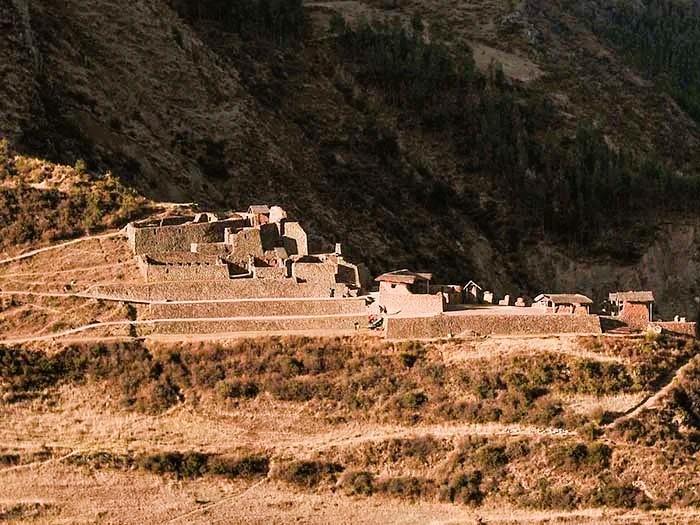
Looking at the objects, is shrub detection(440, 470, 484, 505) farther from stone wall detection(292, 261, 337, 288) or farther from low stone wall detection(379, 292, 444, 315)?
stone wall detection(292, 261, 337, 288)

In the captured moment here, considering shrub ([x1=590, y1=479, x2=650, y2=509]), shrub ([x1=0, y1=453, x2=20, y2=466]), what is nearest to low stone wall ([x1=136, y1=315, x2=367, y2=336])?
shrub ([x1=0, y1=453, x2=20, y2=466])

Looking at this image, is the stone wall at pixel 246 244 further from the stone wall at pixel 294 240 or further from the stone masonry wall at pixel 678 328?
the stone masonry wall at pixel 678 328

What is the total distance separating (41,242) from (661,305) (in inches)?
1570

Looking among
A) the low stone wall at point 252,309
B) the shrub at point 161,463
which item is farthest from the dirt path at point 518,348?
the shrub at point 161,463

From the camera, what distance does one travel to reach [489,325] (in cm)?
4538

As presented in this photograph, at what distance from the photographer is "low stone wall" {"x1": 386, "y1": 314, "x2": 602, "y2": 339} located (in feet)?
148

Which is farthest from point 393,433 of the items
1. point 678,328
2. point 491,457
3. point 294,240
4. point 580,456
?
point 678,328

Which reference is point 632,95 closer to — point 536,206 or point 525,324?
point 536,206

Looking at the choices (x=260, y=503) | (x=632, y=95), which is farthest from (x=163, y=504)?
(x=632, y=95)

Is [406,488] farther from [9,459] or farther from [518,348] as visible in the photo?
[9,459]

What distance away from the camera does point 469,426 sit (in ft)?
145

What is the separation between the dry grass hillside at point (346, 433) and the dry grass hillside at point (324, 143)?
10244 mm

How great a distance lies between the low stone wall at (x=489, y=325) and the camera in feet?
148

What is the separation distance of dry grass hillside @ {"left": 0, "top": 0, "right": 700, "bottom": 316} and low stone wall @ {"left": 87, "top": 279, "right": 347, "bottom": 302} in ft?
22.1
